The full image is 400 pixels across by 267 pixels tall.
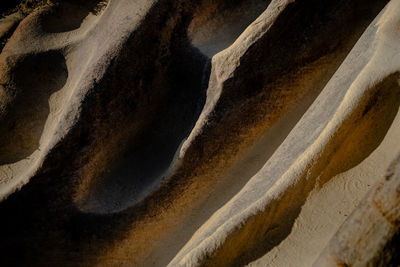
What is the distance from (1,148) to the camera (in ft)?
5.70

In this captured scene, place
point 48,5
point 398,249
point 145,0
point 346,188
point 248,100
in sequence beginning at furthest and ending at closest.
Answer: point 48,5 → point 145,0 → point 248,100 → point 346,188 → point 398,249

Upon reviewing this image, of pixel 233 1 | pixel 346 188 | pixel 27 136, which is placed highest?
pixel 27 136

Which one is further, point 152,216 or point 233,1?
point 233,1

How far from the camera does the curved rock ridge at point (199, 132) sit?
123 cm

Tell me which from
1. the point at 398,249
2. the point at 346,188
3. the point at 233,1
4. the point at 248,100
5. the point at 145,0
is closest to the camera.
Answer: the point at 398,249

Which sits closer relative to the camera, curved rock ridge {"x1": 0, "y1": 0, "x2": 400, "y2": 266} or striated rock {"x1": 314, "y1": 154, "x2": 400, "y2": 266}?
striated rock {"x1": 314, "y1": 154, "x2": 400, "y2": 266}

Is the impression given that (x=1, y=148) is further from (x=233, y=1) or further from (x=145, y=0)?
(x=233, y=1)

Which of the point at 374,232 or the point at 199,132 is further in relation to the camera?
the point at 199,132

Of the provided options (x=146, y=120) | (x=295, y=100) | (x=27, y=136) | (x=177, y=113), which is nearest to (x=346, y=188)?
(x=295, y=100)

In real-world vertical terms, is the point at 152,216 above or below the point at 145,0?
below

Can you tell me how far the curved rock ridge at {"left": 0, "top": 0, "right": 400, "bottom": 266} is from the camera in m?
1.23

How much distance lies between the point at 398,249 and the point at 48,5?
6.29 feet

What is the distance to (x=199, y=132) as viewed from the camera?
1.50 metres

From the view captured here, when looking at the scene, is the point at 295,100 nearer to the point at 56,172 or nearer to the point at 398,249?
the point at 398,249
